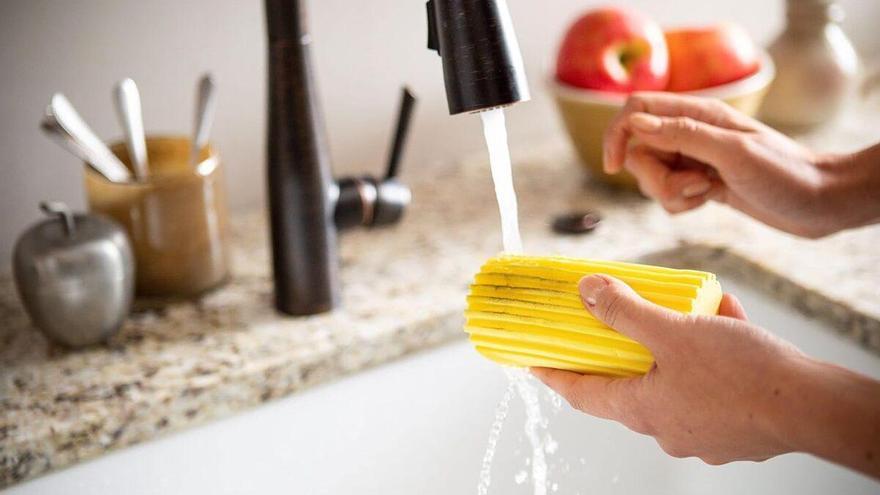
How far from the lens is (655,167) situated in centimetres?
84

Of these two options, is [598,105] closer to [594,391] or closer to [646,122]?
[646,122]

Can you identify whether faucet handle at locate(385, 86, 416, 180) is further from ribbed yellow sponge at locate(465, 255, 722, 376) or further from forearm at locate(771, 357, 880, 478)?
forearm at locate(771, 357, 880, 478)

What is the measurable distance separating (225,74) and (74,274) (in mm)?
347

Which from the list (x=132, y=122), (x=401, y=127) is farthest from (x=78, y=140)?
(x=401, y=127)

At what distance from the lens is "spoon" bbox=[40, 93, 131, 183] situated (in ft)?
2.48

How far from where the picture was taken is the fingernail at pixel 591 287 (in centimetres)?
60

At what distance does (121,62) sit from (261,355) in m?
0.37

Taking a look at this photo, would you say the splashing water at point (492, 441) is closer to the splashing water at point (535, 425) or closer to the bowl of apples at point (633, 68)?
the splashing water at point (535, 425)

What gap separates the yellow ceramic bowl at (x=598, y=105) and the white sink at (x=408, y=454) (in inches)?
11.9

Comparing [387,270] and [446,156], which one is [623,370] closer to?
[387,270]

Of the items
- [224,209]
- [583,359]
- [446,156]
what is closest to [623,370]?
[583,359]

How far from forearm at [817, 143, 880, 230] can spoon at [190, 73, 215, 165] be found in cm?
57

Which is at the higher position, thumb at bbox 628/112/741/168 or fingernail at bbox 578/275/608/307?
thumb at bbox 628/112/741/168

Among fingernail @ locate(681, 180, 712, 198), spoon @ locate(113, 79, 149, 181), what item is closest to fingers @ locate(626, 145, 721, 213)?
fingernail @ locate(681, 180, 712, 198)
